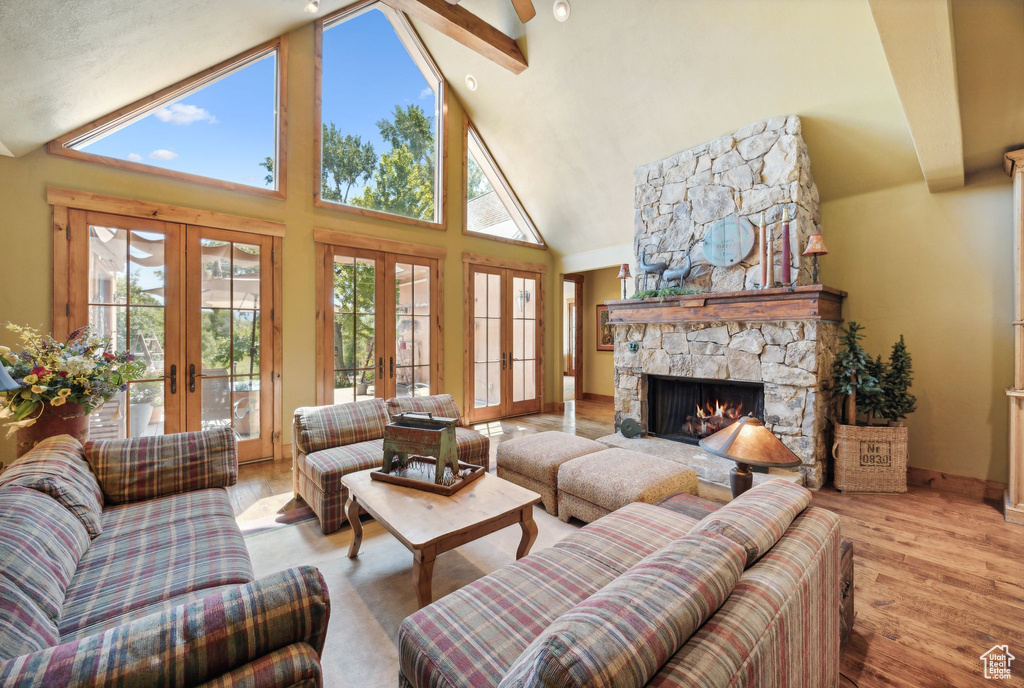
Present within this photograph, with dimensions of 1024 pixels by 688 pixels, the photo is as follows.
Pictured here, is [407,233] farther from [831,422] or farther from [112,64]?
[831,422]

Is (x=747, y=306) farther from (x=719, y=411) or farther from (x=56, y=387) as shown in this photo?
(x=56, y=387)

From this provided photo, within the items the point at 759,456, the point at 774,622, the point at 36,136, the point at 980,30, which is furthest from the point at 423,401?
the point at 980,30

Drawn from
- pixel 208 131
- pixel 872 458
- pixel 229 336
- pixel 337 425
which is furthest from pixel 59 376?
pixel 872 458

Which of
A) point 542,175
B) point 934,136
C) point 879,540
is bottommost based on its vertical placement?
point 879,540

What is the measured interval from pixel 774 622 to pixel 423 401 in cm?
291

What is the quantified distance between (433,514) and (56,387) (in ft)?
6.93

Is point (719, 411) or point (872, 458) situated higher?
point (719, 411)

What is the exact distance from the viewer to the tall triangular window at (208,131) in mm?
3473

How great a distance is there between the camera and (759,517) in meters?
1.25

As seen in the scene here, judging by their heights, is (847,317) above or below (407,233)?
below

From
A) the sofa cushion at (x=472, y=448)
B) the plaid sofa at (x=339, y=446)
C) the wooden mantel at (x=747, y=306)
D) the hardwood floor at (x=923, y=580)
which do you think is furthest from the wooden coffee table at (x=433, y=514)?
the wooden mantel at (x=747, y=306)

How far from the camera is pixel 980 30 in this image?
242cm

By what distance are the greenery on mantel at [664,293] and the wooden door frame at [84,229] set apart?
12.2 feet

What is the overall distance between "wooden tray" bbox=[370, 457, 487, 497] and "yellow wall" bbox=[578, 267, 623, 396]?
5375 millimetres
